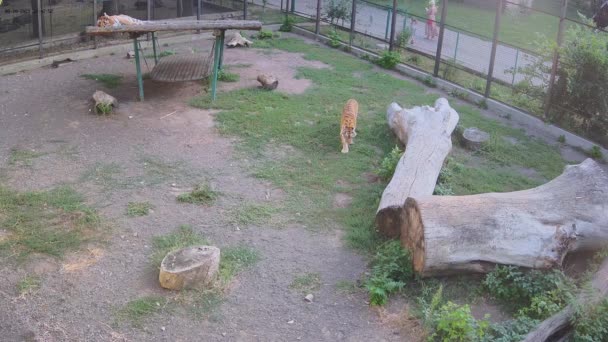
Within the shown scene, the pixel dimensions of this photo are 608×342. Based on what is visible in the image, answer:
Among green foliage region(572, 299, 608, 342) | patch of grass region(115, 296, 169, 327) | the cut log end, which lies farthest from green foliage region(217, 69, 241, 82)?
green foliage region(572, 299, 608, 342)

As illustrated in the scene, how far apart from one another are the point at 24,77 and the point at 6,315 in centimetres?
726

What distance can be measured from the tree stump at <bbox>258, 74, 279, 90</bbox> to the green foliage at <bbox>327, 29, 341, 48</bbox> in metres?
3.59

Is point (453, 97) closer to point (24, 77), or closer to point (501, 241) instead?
point (501, 241)

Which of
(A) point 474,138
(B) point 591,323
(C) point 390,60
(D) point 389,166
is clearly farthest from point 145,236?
(C) point 390,60

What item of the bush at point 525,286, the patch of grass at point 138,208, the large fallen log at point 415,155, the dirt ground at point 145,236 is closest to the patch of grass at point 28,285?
the dirt ground at point 145,236

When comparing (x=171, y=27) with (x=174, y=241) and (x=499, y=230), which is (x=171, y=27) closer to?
(x=174, y=241)

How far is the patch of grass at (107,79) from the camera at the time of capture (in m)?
11.6

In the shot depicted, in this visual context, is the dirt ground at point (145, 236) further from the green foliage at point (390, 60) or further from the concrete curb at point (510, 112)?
the concrete curb at point (510, 112)

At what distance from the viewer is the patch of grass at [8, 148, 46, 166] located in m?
8.41

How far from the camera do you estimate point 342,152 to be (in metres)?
9.30

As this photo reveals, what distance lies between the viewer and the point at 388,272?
245 inches

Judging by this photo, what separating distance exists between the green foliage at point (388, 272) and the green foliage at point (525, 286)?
72 centimetres

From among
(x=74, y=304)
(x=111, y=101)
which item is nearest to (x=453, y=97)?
(x=111, y=101)

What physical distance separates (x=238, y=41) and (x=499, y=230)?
9455 mm
